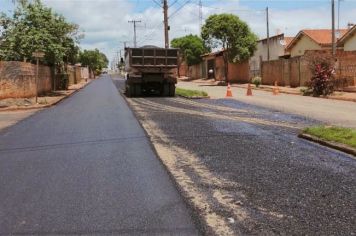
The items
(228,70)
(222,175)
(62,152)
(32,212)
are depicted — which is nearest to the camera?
(32,212)

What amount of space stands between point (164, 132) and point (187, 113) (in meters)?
5.38

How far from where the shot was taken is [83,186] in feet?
24.3

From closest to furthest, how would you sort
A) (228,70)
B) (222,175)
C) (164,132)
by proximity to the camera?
(222,175) → (164,132) → (228,70)

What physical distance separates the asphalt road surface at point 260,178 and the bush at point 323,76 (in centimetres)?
1631

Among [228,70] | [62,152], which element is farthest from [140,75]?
[228,70]

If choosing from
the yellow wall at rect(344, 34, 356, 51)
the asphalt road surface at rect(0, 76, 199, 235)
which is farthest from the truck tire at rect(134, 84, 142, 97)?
the yellow wall at rect(344, 34, 356, 51)

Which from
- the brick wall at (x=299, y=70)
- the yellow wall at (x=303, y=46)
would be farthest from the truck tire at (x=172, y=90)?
the yellow wall at (x=303, y=46)

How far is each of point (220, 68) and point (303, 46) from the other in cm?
1504

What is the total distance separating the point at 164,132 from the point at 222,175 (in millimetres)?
5420

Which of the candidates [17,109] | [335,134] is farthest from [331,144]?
[17,109]

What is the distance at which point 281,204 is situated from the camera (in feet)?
20.5

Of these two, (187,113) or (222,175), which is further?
(187,113)

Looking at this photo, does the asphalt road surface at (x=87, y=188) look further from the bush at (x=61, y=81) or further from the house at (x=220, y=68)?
the house at (x=220, y=68)

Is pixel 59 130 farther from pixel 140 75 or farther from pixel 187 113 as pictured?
pixel 140 75
